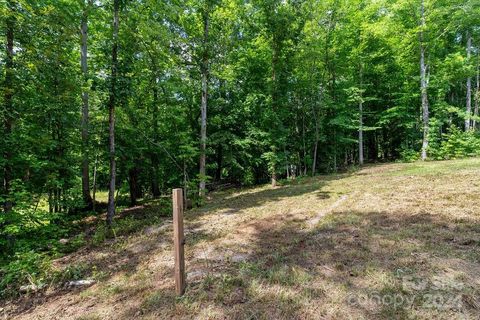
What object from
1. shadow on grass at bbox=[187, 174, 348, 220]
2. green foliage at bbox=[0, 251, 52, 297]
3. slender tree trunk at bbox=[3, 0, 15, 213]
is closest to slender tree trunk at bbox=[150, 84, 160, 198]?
shadow on grass at bbox=[187, 174, 348, 220]

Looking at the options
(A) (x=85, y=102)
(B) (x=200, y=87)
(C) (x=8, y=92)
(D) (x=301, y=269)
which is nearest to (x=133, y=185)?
(A) (x=85, y=102)

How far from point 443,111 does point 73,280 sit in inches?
876

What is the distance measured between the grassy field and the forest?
1.75 meters

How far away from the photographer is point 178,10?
10.1m

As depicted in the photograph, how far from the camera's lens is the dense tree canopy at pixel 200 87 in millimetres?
5937

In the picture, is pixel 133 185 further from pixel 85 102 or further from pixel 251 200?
pixel 251 200

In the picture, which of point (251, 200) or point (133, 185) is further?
point (133, 185)

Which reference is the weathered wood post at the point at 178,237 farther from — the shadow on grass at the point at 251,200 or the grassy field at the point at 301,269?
the shadow on grass at the point at 251,200

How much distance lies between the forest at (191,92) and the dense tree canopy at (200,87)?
7 cm

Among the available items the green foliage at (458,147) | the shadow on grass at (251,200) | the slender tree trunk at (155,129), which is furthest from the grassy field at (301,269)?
the green foliage at (458,147)

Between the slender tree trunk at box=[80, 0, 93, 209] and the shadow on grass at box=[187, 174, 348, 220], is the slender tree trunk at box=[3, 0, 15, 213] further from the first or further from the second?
the shadow on grass at box=[187, 174, 348, 220]

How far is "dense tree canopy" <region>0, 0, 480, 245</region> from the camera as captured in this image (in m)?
5.94

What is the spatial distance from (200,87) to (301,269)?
10720 millimetres

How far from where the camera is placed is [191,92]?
13.4 m
